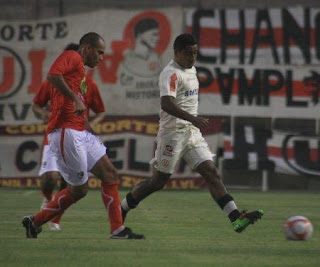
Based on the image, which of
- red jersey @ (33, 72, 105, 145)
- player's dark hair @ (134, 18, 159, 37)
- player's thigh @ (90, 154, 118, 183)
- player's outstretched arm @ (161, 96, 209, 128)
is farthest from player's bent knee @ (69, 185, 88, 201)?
player's dark hair @ (134, 18, 159, 37)

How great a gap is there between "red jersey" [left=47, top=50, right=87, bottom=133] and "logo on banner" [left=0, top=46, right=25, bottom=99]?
37.9ft

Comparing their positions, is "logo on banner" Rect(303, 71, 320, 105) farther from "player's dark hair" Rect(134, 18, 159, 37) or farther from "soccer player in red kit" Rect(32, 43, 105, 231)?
"soccer player in red kit" Rect(32, 43, 105, 231)

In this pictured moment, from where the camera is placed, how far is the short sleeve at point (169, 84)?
38.3 feet

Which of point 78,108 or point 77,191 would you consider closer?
point 78,108

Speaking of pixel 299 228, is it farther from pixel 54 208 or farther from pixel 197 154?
pixel 54 208

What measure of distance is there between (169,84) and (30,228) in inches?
84.5

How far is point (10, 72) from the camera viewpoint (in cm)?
2239

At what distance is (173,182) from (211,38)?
9.94ft

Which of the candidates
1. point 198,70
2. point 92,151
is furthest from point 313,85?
point 92,151

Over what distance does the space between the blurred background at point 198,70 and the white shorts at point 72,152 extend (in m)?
11.3

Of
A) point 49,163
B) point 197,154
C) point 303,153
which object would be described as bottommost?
point 303,153

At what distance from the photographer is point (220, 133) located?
73.7ft

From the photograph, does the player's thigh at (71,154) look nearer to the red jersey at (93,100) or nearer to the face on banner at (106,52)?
the red jersey at (93,100)

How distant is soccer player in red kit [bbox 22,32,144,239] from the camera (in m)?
10.8
